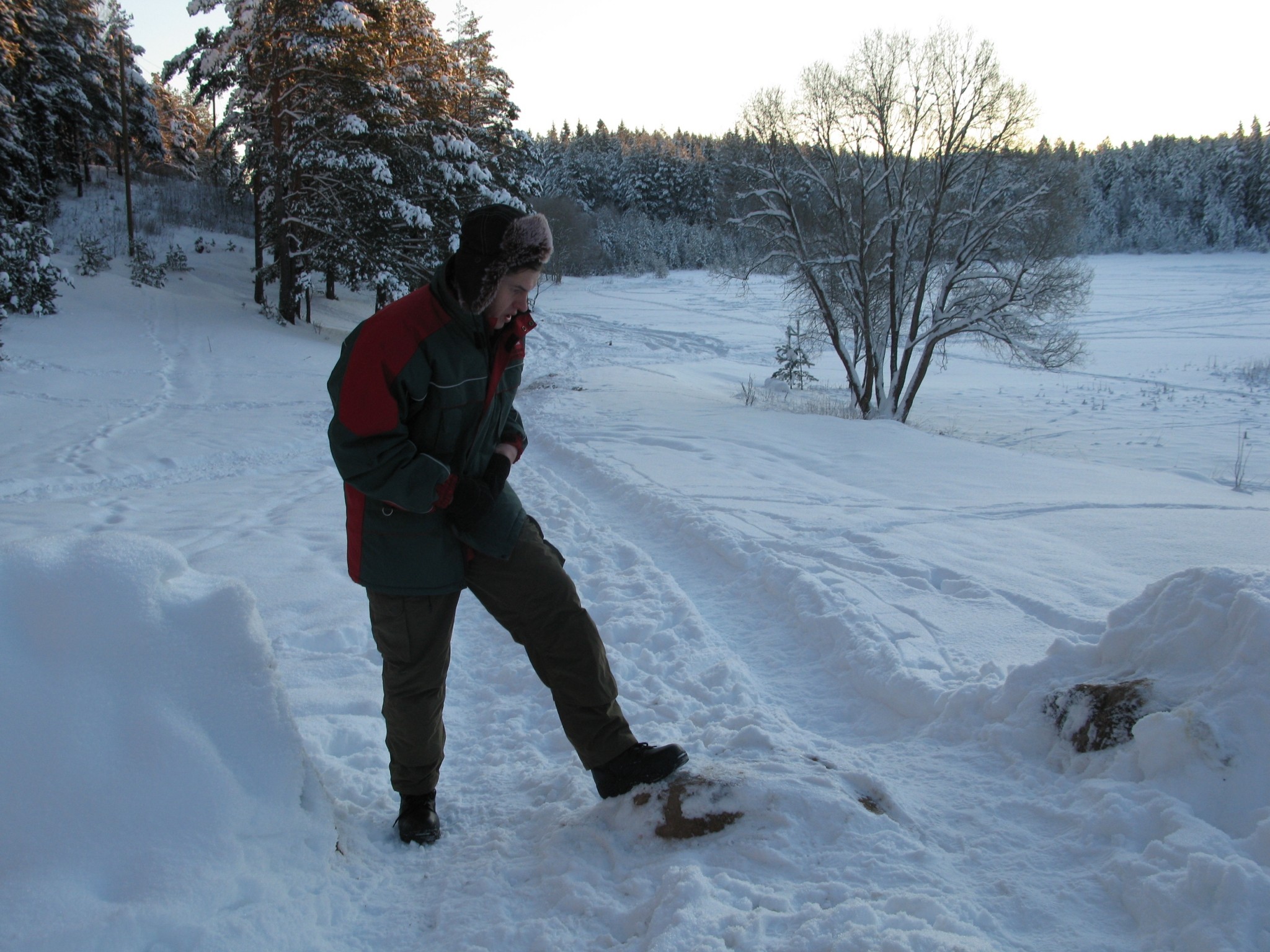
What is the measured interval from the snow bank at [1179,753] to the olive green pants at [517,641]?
55.6 inches

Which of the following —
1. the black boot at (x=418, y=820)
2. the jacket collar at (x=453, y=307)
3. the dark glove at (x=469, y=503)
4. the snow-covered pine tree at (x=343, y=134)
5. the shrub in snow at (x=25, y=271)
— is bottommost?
the black boot at (x=418, y=820)

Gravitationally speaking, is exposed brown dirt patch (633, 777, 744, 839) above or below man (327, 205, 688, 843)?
below

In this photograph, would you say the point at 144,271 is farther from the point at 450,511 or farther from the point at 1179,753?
the point at 1179,753

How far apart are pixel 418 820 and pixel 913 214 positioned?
1655 centimetres

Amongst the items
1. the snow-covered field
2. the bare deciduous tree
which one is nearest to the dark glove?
the snow-covered field

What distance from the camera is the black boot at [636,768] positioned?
98.0 inches

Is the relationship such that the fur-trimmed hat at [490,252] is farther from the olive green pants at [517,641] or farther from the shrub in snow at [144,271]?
the shrub in snow at [144,271]

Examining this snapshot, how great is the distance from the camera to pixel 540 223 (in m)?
2.37

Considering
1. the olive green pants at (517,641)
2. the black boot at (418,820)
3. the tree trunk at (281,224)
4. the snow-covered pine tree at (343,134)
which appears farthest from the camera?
the tree trunk at (281,224)

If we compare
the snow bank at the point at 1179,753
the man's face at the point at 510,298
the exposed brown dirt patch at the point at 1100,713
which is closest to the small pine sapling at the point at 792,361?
the snow bank at the point at 1179,753

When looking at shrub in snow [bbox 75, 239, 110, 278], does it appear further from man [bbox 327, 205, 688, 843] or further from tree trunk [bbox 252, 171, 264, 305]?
man [bbox 327, 205, 688, 843]

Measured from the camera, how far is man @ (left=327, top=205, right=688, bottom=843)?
7.04 ft

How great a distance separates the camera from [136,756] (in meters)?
2.07

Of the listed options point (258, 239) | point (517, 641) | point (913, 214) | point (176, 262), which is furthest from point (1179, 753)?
point (176, 262)
